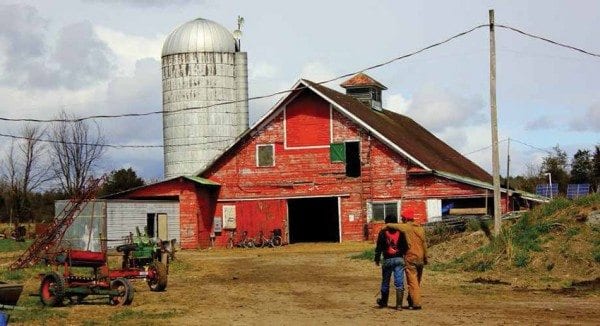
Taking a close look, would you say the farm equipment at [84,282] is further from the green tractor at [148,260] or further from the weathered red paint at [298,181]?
the weathered red paint at [298,181]

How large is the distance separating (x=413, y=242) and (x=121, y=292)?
5.76 metres

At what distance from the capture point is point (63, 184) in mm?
62875

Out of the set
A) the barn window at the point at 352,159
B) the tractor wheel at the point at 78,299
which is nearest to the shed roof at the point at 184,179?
the barn window at the point at 352,159

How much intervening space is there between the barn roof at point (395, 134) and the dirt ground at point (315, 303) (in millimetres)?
15297

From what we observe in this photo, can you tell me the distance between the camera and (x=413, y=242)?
16734 mm

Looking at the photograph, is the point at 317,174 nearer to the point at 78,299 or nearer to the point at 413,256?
the point at 78,299

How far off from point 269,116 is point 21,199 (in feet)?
95.8

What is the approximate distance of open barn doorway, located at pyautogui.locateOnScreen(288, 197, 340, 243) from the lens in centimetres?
4902

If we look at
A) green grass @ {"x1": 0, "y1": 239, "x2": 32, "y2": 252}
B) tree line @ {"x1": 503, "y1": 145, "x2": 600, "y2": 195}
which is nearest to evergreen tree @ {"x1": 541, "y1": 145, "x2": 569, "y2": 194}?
tree line @ {"x1": 503, "y1": 145, "x2": 600, "y2": 195}

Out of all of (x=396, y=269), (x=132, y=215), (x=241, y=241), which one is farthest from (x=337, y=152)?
(x=396, y=269)

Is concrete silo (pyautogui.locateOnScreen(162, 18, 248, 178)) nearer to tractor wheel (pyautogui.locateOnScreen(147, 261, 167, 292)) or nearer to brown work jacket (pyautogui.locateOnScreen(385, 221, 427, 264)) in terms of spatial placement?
tractor wheel (pyautogui.locateOnScreen(147, 261, 167, 292))

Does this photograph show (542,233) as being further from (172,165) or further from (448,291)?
(172,165)

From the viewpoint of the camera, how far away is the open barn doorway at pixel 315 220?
161ft

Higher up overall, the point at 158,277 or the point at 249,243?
the point at 158,277
